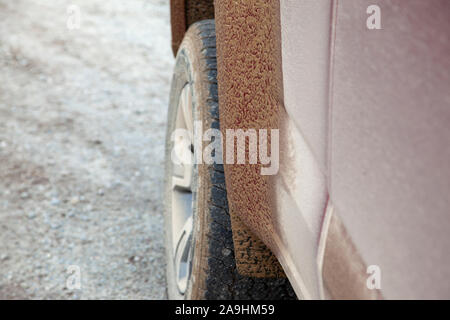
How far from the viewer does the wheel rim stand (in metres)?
1.68

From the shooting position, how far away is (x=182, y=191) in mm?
1903

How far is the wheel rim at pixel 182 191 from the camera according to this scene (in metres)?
1.68

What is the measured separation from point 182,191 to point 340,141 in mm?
1268

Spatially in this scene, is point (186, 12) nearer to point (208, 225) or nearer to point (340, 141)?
point (208, 225)

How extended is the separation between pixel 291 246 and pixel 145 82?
10.00 ft

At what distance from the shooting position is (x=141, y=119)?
10.8 feet

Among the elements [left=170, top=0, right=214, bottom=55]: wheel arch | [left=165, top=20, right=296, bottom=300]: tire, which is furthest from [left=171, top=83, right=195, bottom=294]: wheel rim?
[left=170, top=0, right=214, bottom=55]: wheel arch

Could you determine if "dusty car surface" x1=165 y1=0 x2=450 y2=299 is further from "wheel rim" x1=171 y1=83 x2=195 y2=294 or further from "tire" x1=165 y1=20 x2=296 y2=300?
"wheel rim" x1=171 y1=83 x2=195 y2=294

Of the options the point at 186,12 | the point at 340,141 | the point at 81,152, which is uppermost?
the point at 186,12

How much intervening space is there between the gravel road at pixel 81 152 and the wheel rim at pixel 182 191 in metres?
0.43

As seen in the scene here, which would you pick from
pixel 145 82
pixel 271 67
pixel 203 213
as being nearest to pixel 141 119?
pixel 145 82

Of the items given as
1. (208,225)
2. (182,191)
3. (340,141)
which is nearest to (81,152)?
(182,191)

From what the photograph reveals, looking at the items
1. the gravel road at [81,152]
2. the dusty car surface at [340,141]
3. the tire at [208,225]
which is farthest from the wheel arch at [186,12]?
the gravel road at [81,152]
